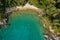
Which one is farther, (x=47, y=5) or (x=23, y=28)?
(x=47, y=5)

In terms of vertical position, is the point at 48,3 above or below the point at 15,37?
above

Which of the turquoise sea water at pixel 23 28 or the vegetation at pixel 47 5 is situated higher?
the vegetation at pixel 47 5

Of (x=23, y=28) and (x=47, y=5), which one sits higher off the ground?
(x=47, y=5)

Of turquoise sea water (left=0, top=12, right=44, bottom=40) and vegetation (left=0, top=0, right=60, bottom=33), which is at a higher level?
vegetation (left=0, top=0, right=60, bottom=33)

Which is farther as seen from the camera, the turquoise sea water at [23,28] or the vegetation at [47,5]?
the vegetation at [47,5]

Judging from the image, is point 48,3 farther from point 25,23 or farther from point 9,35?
point 9,35

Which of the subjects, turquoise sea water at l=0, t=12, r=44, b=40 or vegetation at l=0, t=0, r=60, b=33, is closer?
turquoise sea water at l=0, t=12, r=44, b=40

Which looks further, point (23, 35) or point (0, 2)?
point (0, 2)

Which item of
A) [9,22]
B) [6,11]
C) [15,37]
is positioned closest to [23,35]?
[15,37]
